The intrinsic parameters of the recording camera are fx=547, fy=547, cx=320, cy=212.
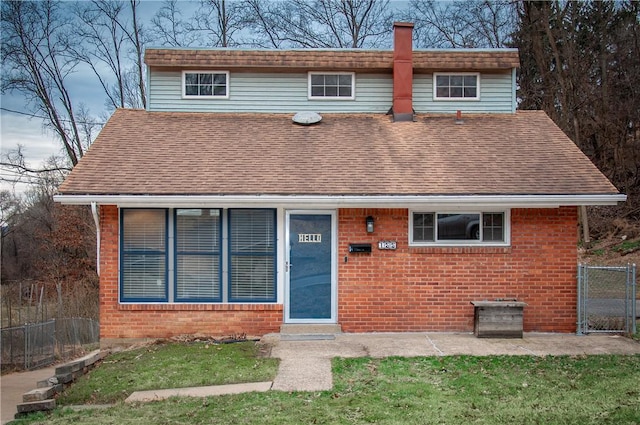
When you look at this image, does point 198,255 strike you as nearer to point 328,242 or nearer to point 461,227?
point 328,242

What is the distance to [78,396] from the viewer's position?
7.27 metres

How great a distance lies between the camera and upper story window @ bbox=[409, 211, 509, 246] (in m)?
10.2

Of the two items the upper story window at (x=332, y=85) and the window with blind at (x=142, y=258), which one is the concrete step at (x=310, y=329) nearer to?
the window with blind at (x=142, y=258)

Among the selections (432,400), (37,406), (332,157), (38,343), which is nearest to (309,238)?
(332,157)

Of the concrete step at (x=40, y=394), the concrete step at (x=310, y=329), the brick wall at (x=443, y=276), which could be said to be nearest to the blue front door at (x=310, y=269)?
the concrete step at (x=310, y=329)

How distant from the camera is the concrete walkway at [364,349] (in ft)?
23.5

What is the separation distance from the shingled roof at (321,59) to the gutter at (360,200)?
15.1ft

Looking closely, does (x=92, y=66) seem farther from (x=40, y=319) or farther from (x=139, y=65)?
(x=40, y=319)

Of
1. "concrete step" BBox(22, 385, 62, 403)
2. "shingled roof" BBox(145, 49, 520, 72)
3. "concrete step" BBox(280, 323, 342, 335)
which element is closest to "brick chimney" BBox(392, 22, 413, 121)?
"shingled roof" BBox(145, 49, 520, 72)

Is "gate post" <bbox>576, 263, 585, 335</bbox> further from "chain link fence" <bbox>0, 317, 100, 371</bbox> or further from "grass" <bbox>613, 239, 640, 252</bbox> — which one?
"grass" <bbox>613, 239, 640, 252</bbox>

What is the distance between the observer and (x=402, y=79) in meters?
12.9

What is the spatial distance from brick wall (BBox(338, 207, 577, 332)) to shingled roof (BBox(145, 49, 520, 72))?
4593mm

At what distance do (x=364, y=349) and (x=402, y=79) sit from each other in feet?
22.5

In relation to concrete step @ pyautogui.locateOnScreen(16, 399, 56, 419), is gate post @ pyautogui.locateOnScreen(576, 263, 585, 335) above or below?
above
